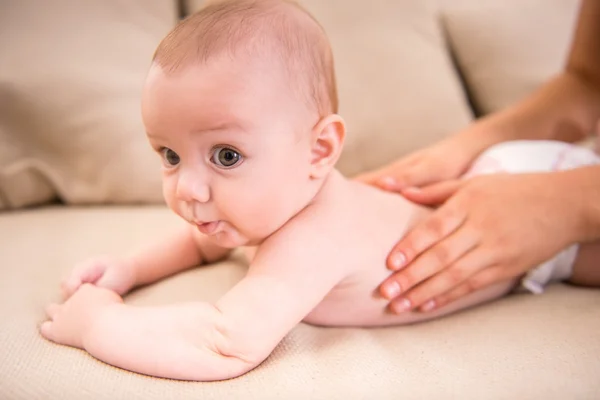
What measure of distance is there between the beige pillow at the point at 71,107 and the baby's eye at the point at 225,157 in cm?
63

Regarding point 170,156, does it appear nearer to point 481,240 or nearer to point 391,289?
point 391,289

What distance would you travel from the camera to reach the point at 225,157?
2.18 ft

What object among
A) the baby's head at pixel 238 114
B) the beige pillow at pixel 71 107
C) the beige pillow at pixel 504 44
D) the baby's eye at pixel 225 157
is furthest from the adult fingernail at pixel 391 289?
the beige pillow at pixel 504 44

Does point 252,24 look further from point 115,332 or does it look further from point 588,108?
point 588,108

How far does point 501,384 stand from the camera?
0.62 meters

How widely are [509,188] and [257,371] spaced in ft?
1.61

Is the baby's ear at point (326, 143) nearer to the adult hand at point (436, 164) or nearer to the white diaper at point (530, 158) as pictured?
the adult hand at point (436, 164)

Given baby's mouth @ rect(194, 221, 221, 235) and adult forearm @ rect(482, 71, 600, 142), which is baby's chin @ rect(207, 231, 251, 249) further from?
adult forearm @ rect(482, 71, 600, 142)

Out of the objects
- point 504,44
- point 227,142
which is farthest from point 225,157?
point 504,44

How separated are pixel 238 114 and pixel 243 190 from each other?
0.10m

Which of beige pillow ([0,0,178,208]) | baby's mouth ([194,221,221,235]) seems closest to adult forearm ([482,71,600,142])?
baby's mouth ([194,221,221,235])

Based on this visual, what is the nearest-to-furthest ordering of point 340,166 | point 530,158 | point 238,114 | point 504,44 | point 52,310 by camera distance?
1. point 238,114
2. point 52,310
3. point 530,158
4. point 340,166
5. point 504,44

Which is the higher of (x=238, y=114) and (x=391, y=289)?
(x=238, y=114)

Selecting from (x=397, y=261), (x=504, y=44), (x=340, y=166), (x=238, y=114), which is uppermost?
(x=238, y=114)
